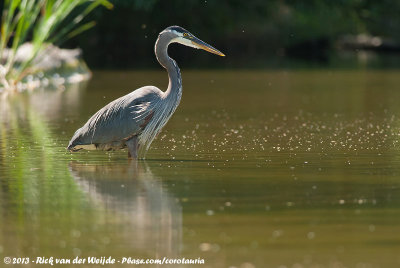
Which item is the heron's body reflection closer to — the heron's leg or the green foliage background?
the heron's leg

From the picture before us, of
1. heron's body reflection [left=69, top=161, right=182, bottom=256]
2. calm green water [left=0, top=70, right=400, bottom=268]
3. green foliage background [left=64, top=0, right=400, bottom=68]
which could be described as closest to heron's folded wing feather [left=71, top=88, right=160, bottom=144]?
calm green water [left=0, top=70, right=400, bottom=268]

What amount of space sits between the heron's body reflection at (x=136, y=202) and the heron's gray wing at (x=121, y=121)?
39 cm

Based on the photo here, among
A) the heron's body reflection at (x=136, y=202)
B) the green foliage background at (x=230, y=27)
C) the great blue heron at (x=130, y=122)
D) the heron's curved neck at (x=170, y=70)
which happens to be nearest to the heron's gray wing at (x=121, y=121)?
the great blue heron at (x=130, y=122)

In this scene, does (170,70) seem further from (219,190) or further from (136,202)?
(136,202)

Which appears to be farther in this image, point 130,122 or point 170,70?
point 170,70

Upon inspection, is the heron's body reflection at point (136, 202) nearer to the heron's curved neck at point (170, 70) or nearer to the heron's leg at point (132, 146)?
the heron's leg at point (132, 146)

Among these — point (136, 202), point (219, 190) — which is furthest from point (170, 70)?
point (136, 202)

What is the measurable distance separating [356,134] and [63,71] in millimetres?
13014

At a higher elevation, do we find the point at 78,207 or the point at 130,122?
the point at 130,122

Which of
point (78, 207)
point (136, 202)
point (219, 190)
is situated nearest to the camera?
point (78, 207)

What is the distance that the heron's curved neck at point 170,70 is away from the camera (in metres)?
10.5

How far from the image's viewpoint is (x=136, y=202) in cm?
757

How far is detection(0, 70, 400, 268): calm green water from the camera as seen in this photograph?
6.12m

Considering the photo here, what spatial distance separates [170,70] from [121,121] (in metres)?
0.84
